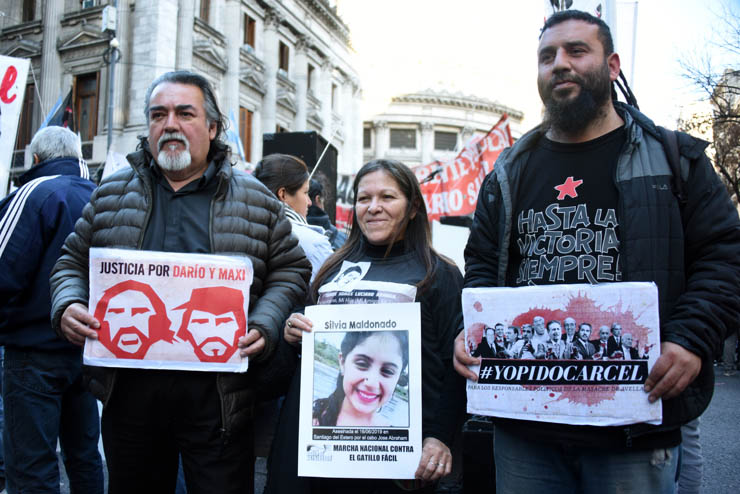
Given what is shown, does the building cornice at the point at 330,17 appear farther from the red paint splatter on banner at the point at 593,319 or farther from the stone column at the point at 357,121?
the red paint splatter on banner at the point at 593,319

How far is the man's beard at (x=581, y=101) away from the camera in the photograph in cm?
198

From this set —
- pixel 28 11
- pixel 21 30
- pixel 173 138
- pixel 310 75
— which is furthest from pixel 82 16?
pixel 173 138

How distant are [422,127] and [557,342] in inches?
2222

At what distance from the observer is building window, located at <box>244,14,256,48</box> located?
25.1 meters

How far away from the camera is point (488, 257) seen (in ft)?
7.20

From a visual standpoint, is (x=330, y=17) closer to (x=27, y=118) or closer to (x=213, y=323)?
(x=27, y=118)

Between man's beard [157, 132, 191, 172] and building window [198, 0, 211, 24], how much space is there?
22.1 m

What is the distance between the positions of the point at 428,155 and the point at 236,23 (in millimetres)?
34664

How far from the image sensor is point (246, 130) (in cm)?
2459

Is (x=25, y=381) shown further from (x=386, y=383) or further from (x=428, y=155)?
(x=428, y=155)

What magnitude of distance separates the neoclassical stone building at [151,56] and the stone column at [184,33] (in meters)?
0.03

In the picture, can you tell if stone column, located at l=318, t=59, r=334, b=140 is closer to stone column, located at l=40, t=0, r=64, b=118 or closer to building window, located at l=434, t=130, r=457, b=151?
stone column, located at l=40, t=0, r=64, b=118

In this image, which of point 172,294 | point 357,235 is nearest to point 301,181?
point 357,235

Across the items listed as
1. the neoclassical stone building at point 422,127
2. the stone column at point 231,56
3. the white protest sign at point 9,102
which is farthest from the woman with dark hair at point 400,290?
the neoclassical stone building at point 422,127
